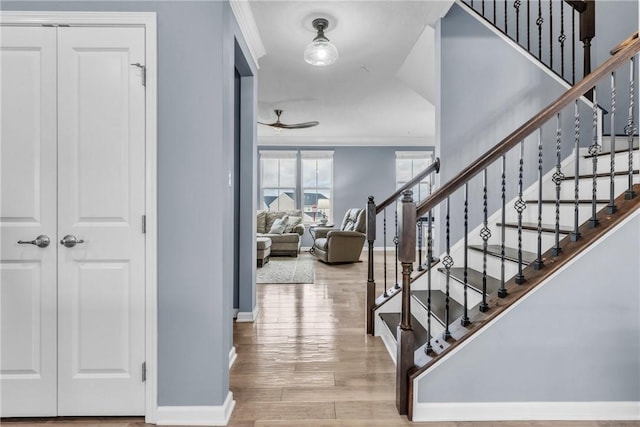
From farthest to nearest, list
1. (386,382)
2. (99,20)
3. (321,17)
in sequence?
(321,17), (386,382), (99,20)

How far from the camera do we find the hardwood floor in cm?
180

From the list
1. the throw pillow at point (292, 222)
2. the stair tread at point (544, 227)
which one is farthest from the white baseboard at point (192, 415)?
the throw pillow at point (292, 222)

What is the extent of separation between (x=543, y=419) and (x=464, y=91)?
2378mm

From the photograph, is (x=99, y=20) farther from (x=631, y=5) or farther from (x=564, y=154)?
(x=631, y=5)

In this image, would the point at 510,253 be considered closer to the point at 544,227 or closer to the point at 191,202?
the point at 544,227

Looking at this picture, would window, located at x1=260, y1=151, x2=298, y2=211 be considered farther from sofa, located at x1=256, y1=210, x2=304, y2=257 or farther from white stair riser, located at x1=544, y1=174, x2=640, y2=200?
white stair riser, located at x1=544, y1=174, x2=640, y2=200

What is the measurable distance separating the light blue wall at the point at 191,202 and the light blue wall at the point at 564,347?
1.20 m

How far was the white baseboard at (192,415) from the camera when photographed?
180cm

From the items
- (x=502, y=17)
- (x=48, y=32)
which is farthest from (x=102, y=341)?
(x=502, y=17)

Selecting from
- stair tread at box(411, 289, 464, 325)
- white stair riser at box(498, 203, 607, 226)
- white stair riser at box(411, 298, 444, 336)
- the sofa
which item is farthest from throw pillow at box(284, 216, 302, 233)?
white stair riser at box(498, 203, 607, 226)

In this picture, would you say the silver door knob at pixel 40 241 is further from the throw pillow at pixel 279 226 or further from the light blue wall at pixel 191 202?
the throw pillow at pixel 279 226

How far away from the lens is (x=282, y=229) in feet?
24.2

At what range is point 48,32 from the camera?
5.82 feet

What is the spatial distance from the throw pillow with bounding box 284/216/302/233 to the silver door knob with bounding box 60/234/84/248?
5.69m
